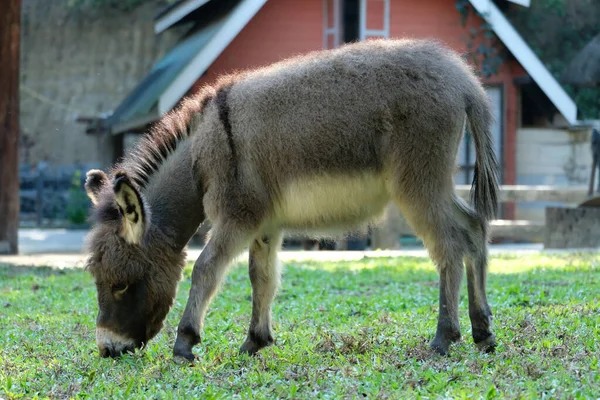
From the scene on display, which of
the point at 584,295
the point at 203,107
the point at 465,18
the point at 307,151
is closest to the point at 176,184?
the point at 203,107

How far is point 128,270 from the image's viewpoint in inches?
257

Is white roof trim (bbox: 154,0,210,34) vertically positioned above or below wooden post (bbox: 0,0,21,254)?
above

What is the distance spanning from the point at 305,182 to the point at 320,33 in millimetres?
14738

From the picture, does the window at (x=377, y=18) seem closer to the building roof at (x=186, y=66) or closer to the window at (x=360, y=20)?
the window at (x=360, y=20)

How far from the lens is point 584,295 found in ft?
28.8

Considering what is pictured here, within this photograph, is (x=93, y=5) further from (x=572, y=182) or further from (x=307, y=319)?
(x=307, y=319)

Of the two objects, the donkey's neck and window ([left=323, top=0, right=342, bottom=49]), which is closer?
the donkey's neck

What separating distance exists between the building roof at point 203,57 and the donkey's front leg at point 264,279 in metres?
10.9

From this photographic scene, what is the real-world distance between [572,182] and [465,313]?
564 inches

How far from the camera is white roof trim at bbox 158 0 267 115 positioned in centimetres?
1788

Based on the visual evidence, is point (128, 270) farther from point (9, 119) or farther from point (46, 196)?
point (46, 196)

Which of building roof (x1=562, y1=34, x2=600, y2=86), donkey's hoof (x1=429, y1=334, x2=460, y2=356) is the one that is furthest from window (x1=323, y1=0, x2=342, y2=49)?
donkey's hoof (x1=429, y1=334, x2=460, y2=356)

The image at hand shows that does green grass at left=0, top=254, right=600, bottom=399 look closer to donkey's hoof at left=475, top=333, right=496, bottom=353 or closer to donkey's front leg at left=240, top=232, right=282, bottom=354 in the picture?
donkey's hoof at left=475, top=333, right=496, bottom=353

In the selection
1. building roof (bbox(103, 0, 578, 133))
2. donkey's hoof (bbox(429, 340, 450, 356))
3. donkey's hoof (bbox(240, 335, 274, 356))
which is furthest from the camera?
building roof (bbox(103, 0, 578, 133))
